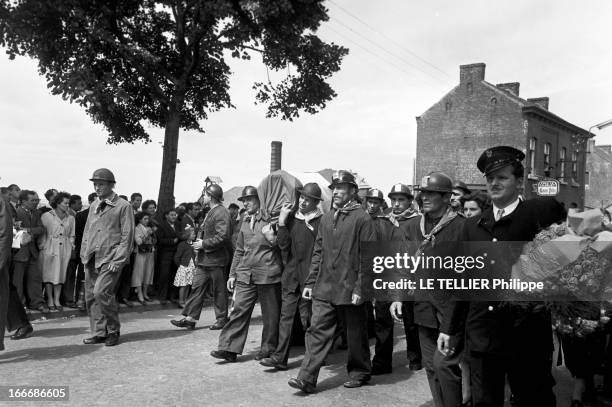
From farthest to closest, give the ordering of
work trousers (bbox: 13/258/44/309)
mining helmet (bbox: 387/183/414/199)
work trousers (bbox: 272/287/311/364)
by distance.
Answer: work trousers (bbox: 13/258/44/309), mining helmet (bbox: 387/183/414/199), work trousers (bbox: 272/287/311/364)

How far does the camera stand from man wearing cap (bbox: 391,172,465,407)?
4.12m

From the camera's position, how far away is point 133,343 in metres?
7.45

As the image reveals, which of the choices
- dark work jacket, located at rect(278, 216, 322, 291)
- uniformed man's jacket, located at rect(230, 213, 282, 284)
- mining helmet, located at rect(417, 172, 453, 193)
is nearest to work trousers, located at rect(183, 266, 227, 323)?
uniformed man's jacket, located at rect(230, 213, 282, 284)

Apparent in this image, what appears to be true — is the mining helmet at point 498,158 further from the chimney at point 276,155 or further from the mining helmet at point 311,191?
the chimney at point 276,155

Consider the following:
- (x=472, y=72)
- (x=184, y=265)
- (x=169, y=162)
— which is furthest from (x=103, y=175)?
(x=472, y=72)

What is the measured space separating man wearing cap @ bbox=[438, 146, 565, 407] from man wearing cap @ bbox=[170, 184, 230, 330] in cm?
524

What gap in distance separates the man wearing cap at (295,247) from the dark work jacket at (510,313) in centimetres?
307

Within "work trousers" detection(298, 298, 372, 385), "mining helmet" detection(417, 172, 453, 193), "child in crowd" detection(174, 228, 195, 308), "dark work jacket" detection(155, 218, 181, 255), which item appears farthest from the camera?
"dark work jacket" detection(155, 218, 181, 255)

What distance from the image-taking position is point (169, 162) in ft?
47.2

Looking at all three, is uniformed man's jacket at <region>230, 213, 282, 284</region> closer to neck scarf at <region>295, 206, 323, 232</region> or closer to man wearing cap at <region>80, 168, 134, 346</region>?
neck scarf at <region>295, 206, 323, 232</region>

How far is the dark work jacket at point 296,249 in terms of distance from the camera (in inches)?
256

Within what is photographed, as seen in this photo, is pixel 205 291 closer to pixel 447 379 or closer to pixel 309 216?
pixel 309 216

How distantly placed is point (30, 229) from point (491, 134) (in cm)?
3013

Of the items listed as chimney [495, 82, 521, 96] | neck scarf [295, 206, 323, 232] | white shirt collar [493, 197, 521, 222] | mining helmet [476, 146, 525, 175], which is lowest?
neck scarf [295, 206, 323, 232]
